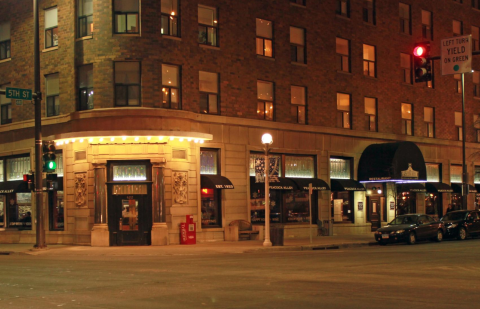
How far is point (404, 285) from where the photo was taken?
535 inches

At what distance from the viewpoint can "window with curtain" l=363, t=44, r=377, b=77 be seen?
131ft

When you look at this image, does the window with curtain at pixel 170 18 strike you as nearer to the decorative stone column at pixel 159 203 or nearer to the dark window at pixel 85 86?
the dark window at pixel 85 86

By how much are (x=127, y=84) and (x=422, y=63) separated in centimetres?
1500

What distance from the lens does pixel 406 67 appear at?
42.7m

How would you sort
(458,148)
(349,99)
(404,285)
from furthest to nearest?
(458,148)
(349,99)
(404,285)

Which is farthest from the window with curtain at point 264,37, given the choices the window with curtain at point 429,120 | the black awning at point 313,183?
the window with curtain at point 429,120

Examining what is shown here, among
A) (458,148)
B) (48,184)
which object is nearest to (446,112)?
(458,148)

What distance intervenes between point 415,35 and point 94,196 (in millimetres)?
25711

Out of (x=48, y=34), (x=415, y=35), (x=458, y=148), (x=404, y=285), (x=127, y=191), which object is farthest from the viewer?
(x=458, y=148)

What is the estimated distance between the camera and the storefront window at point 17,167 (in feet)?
111

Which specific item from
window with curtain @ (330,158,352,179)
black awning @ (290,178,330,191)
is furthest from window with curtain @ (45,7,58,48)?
window with curtain @ (330,158,352,179)

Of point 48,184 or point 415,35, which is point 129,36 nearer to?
point 48,184

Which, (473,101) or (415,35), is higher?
(415,35)

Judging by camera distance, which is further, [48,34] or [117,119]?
[48,34]
